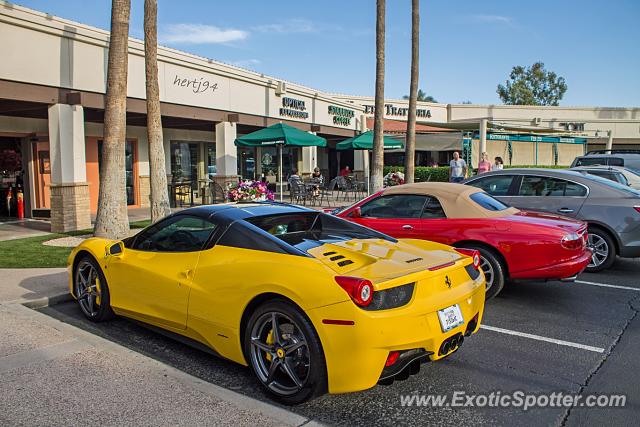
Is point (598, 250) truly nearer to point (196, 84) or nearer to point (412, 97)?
point (412, 97)

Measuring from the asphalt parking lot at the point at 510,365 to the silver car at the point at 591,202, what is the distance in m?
1.55

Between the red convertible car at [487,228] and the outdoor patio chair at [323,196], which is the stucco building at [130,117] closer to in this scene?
the outdoor patio chair at [323,196]

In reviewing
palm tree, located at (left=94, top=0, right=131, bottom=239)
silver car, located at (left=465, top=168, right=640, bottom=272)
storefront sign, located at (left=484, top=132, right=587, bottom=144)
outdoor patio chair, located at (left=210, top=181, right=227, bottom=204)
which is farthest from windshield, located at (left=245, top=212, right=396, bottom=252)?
storefront sign, located at (left=484, top=132, right=587, bottom=144)

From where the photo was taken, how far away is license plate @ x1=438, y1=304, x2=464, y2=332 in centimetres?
369

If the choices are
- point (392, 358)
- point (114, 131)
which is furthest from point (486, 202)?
point (114, 131)

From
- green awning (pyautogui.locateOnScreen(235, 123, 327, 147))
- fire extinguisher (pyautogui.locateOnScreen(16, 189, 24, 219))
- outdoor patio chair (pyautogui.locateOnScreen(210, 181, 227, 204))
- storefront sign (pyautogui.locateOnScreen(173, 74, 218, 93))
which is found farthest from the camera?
outdoor patio chair (pyautogui.locateOnScreen(210, 181, 227, 204))

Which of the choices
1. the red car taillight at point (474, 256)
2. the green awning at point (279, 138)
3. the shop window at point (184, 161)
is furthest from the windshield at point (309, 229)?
the shop window at point (184, 161)

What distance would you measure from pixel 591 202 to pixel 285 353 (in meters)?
6.48

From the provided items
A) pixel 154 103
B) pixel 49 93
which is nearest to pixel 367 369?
pixel 154 103

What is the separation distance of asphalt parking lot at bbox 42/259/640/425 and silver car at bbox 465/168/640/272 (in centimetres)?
155

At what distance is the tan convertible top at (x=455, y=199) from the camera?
6656 millimetres

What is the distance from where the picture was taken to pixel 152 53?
1138 centimetres

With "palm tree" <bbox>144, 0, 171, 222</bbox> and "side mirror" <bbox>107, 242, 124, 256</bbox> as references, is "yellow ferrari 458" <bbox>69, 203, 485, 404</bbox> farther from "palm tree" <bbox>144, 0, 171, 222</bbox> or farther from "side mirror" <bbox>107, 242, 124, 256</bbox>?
"palm tree" <bbox>144, 0, 171, 222</bbox>

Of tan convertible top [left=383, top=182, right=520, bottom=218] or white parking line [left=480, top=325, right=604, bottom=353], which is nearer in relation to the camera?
white parking line [left=480, top=325, right=604, bottom=353]
